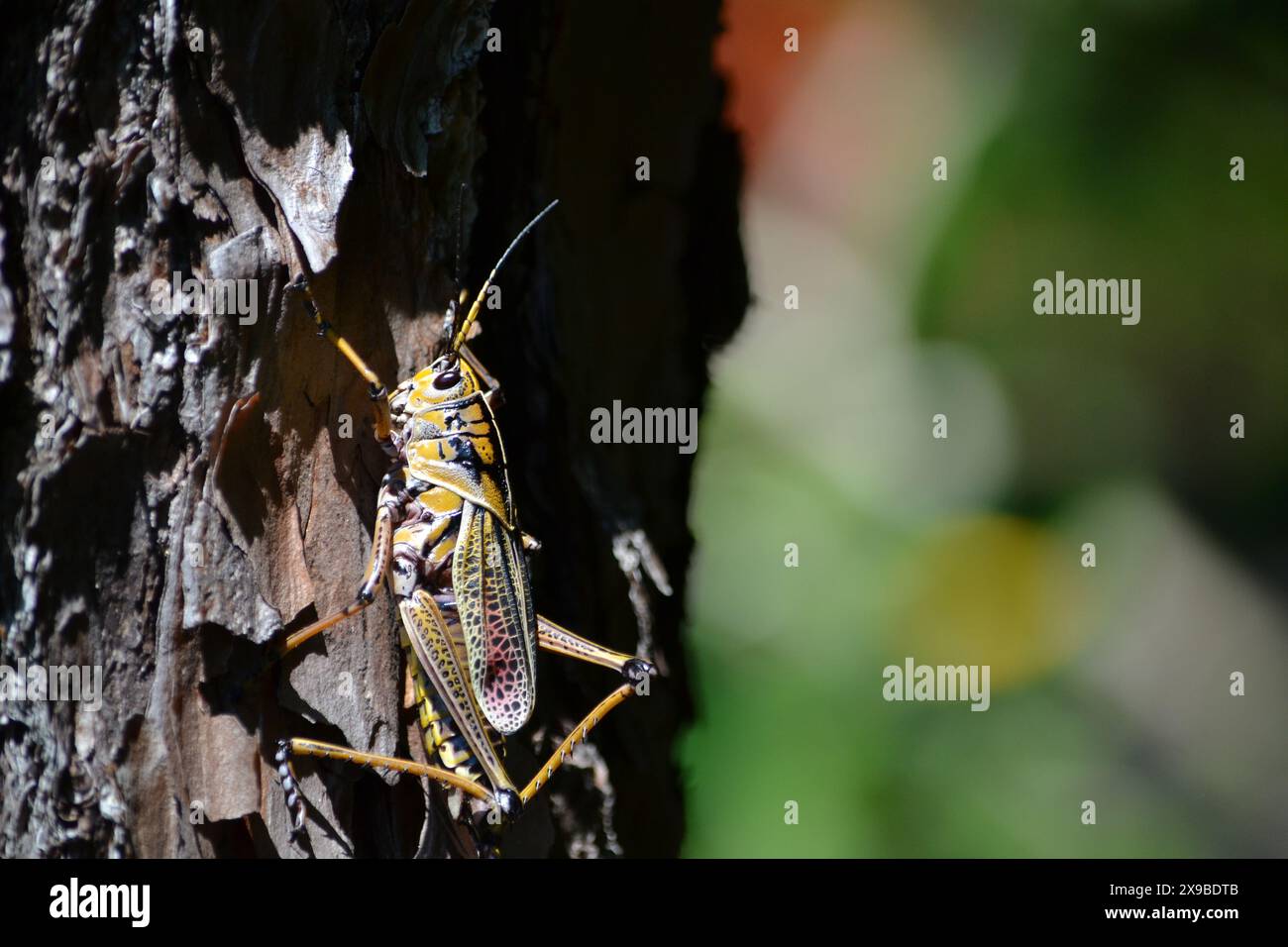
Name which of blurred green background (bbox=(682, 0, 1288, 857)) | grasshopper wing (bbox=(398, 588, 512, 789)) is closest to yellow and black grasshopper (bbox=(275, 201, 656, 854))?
grasshopper wing (bbox=(398, 588, 512, 789))

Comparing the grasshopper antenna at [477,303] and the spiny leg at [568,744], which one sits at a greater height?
the grasshopper antenna at [477,303]

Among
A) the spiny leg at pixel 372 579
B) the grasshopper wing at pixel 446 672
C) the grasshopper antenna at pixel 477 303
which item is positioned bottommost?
the grasshopper wing at pixel 446 672

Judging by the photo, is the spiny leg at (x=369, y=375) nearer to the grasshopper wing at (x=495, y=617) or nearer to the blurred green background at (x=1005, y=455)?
the grasshopper wing at (x=495, y=617)

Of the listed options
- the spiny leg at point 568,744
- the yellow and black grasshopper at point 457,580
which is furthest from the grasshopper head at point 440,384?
the spiny leg at point 568,744

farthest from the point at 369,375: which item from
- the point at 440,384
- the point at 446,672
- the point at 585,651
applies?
the point at 585,651

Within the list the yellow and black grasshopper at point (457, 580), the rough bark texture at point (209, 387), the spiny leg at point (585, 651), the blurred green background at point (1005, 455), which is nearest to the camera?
the rough bark texture at point (209, 387)

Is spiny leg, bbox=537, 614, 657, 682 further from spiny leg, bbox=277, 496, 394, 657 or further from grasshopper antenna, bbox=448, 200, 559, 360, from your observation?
grasshopper antenna, bbox=448, 200, 559, 360

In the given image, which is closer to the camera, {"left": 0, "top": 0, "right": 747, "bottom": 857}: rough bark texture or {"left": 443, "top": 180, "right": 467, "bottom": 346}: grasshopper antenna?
{"left": 0, "top": 0, "right": 747, "bottom": 857}: rough bark texture
